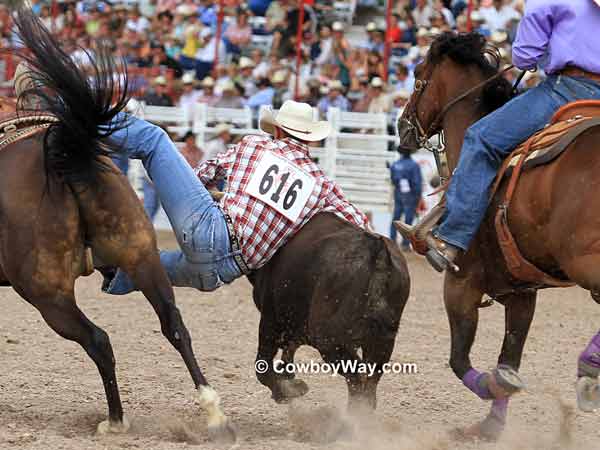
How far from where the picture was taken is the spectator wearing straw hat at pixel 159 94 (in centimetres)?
1439

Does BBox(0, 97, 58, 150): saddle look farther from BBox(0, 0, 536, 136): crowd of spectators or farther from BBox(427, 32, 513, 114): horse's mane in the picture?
BBox(0, 0, 536, 136): crowd of spectators

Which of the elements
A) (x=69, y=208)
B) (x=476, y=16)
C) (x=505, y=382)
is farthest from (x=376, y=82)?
(x=69, y=208)

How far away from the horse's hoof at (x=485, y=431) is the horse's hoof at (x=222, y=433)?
42.0 inches

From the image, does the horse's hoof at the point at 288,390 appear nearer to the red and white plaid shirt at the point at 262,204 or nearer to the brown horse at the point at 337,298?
the brown horse at the point at 337,298

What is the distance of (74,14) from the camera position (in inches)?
631

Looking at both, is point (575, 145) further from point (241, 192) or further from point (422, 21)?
point (422, 21)

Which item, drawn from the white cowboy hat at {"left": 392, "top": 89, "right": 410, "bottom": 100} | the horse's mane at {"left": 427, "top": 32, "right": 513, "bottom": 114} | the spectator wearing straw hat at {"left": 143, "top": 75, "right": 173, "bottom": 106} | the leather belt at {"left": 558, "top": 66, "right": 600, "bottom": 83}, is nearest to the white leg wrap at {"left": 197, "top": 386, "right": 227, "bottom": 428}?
the horse's mane at {"left": 427, "top": 32, "right": 513, "bottom": 114}

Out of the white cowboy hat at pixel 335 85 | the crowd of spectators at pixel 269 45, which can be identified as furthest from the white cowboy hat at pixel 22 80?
the white cowboy hat at pixel 335 85

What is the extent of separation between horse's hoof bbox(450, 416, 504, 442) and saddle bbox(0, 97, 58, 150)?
2314 mm

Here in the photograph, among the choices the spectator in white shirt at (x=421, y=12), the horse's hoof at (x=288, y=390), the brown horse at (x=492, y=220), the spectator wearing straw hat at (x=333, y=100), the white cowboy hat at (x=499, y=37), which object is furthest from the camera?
the spectator in white shirt at (x=421, y=12)

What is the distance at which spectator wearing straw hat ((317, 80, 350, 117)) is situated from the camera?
44.4 ft

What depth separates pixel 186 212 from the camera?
16.6ft

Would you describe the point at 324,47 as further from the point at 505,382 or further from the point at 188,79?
the point at 505,382

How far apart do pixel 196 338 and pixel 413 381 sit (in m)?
1.74
